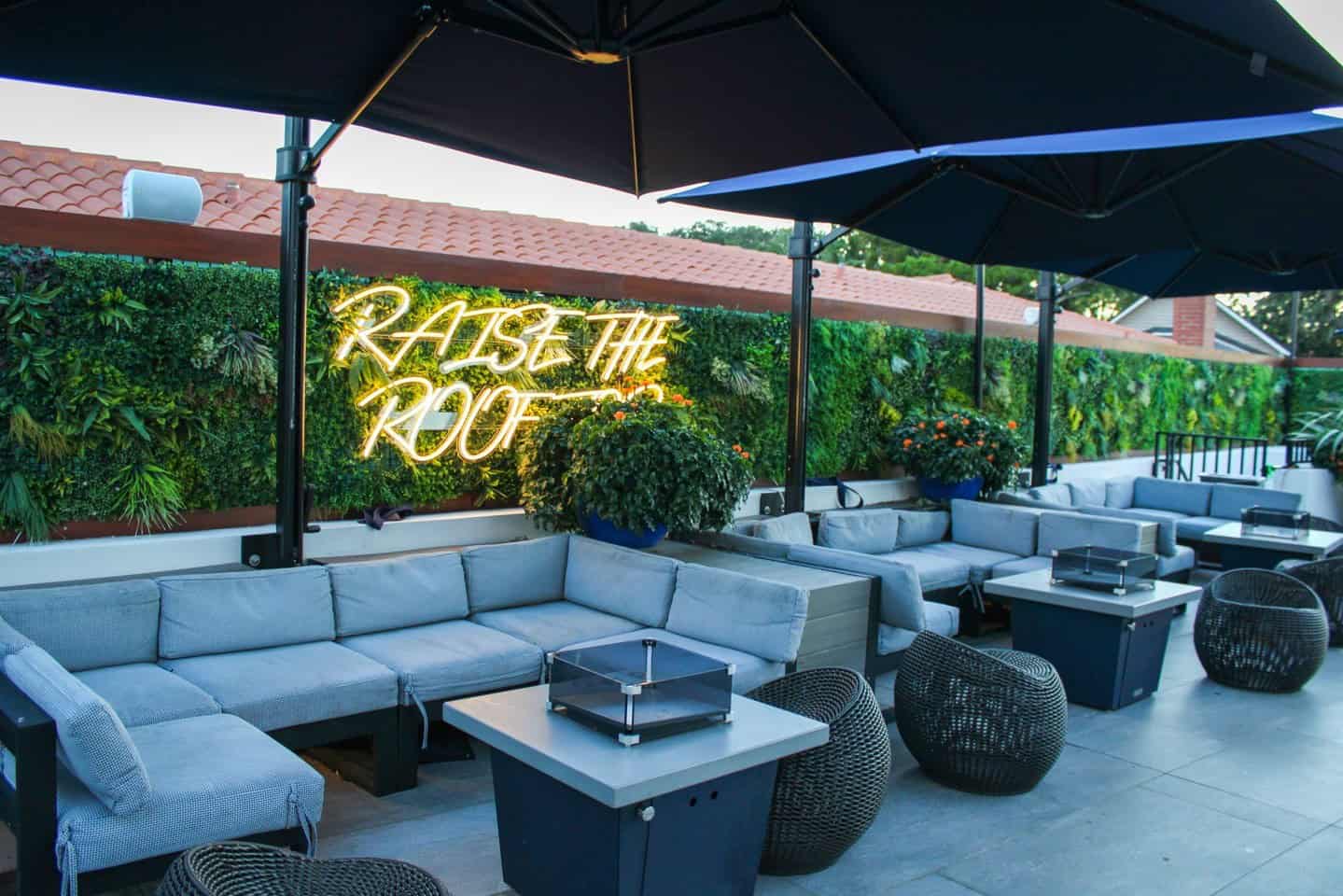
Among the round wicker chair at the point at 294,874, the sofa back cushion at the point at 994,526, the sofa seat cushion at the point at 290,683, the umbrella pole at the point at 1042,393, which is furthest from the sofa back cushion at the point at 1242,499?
the round wicker chair at the point at 294,874

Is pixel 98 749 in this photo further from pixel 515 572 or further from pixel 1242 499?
pixel 1242 499

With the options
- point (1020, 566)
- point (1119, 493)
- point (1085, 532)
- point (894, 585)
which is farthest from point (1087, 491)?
point (894, 585)

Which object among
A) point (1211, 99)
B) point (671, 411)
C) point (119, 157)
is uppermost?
→ point (119, 157)

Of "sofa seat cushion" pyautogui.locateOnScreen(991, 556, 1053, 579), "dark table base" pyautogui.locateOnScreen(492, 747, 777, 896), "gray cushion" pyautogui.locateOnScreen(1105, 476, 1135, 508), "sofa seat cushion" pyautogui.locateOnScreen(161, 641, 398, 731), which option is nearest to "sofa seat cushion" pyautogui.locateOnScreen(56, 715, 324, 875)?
"sofa seat cushion" pyautogui.locateOnScreen(161, 641, 398, 731)

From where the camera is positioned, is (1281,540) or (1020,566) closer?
A: (1020,566)

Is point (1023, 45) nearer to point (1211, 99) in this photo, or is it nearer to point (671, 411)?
point (1211, 99)

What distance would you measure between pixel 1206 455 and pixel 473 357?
1226cm

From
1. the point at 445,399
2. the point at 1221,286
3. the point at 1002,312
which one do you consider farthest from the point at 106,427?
the point at 1002,312

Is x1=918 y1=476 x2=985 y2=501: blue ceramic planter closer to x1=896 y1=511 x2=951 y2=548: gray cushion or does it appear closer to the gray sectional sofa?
x1=896 y1=511 x2=951 y2=548: gray cushion

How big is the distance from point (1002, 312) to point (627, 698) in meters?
13.4

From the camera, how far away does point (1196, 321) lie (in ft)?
63.7

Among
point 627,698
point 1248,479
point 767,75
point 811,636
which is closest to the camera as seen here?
point 627,698

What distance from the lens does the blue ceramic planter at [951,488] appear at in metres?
9.12

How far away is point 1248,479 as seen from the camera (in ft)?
37.1
